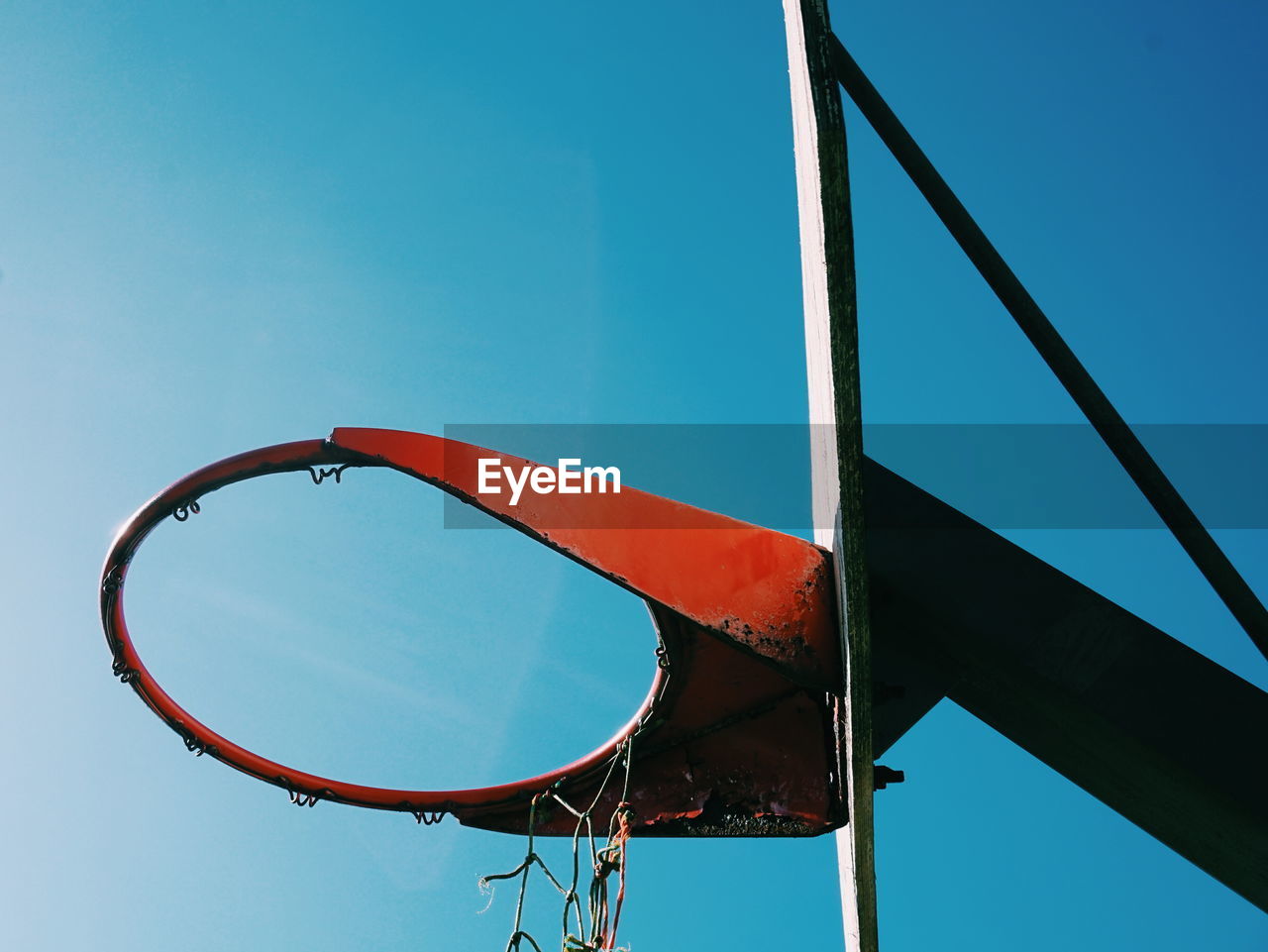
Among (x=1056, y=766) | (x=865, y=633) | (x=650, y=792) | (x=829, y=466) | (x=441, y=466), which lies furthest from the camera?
(x=650, y=792)


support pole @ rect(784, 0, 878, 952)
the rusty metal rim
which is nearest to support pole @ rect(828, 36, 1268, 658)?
support pole @ rect(784, 0, 878, 952)

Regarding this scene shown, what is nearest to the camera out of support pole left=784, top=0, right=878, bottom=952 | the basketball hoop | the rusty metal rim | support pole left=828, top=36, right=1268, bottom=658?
support pole left=784, top=0, right=878, bottom=952

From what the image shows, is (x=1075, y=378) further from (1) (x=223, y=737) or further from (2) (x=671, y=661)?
(1) (x=223, y=737)

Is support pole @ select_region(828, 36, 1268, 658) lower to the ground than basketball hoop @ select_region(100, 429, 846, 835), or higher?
→ higher

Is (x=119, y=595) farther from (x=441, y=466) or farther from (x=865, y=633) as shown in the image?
(x=865, y=633)

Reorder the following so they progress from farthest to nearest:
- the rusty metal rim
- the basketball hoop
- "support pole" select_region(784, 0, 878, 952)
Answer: the rusty metal rim → the basketball hoop → "support pole" select_region(784, 0, 878, 952)

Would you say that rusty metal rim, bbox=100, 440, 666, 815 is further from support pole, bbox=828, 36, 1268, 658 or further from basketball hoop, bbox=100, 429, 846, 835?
support pole, bbox=828, 36, 1268, 658

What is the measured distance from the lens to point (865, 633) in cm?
242

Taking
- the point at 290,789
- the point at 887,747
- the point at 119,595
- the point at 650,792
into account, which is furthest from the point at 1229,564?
the point at 119,595

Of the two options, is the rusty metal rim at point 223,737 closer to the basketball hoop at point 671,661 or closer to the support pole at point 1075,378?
the basketball hoop at point 671,661

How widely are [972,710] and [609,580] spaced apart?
0.97 m

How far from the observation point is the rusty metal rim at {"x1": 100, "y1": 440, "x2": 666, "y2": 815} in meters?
3.17

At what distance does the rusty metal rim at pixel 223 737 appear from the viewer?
317cm

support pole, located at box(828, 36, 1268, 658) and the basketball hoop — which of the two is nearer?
the basketball hoop
